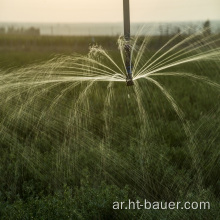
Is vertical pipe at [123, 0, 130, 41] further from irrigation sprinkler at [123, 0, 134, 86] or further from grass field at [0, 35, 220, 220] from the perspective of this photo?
grass field at [0, 35, 220, 220]

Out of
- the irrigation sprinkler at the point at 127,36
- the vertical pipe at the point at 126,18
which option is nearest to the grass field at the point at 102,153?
the irrigation sprinkler at the point at 127,36

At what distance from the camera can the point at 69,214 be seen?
10.6 feet

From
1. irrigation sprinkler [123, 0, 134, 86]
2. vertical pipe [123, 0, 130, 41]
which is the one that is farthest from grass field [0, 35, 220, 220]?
vertical pipe [123, 0, 130, 41]

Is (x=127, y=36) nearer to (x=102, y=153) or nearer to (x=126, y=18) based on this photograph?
(x=126, y=18)

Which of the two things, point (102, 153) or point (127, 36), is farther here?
point (102, 153)

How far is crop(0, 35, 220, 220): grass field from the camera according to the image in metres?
3.44

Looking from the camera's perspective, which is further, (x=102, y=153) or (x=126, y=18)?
(x=102, y=153)

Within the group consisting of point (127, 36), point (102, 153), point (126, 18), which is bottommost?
point (102, 153)

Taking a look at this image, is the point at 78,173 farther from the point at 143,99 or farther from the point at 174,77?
the point at 174,77

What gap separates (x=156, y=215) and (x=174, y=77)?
9.75 meters

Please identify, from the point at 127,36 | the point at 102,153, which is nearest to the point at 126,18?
the point at 127,36

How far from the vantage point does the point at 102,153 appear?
16.4 ft

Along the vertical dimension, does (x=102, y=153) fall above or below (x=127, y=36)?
below

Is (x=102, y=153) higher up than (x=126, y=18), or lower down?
lower down
